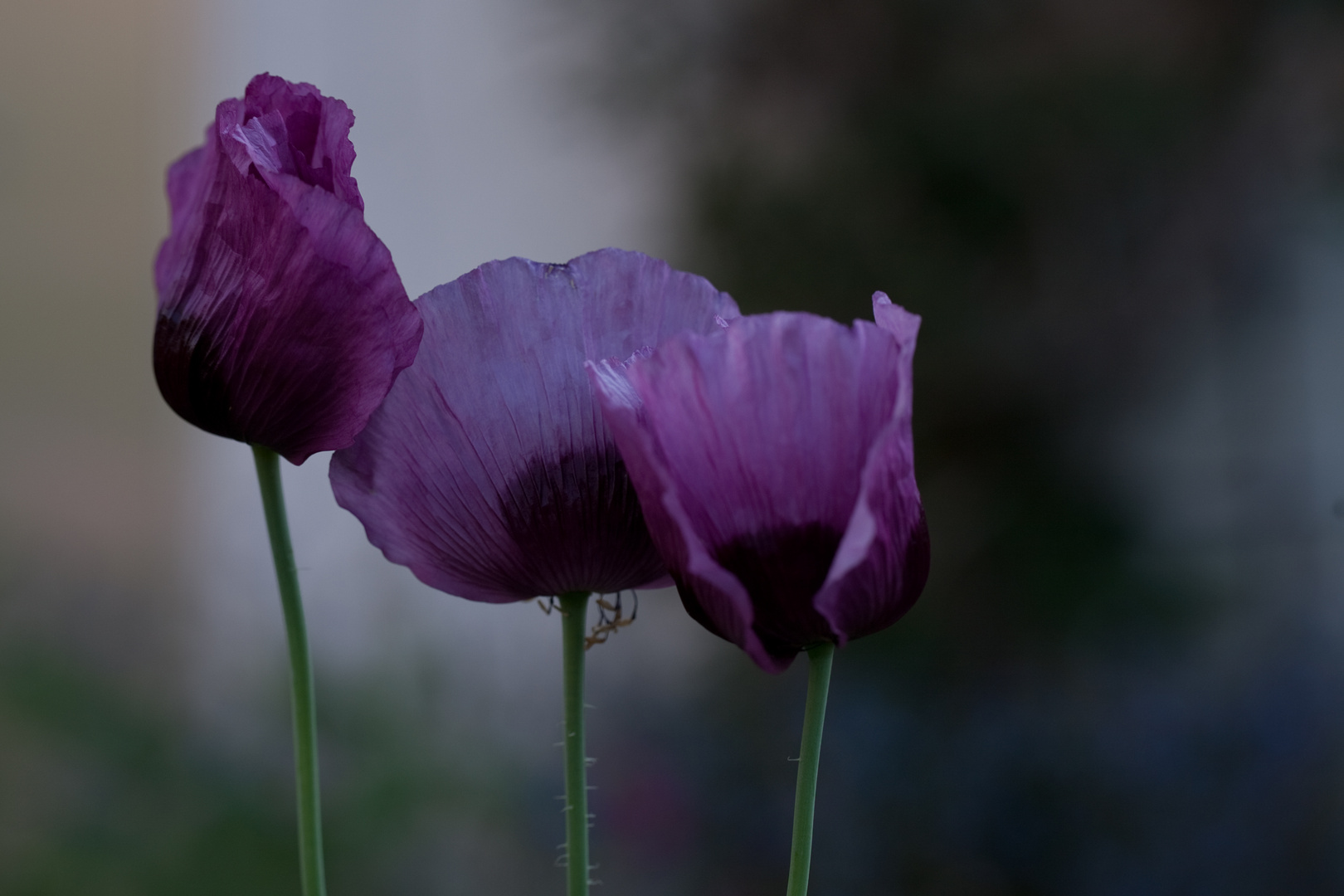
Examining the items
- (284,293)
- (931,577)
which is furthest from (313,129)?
(931,577)

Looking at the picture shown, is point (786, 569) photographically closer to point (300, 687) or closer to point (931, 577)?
point (300, 687)

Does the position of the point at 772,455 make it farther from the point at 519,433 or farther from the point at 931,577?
the point at 931,577

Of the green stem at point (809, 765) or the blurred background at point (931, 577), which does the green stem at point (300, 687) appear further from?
the blurred background at point (931, 577)

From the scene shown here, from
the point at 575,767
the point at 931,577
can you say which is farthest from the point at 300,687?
the point at 931,577

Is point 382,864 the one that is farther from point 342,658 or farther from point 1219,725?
point 1219,725

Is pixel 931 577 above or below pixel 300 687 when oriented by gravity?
above

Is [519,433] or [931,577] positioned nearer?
[519,433]

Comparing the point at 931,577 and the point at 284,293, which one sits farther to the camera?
the point at 931,577
